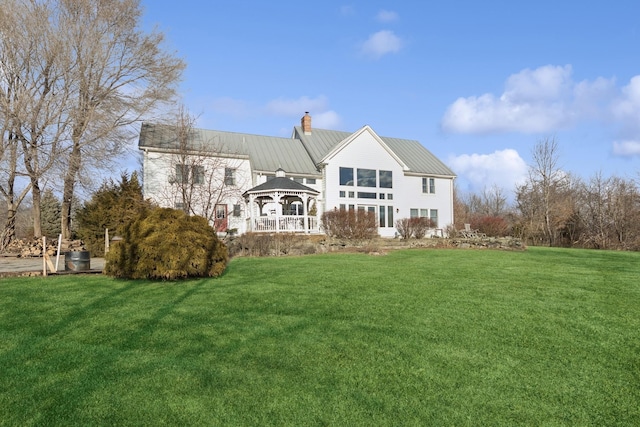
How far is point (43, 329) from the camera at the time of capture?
4.66m

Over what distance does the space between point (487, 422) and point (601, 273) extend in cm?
796

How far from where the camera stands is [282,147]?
95.0 feet

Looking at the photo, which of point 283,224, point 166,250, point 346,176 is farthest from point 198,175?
point 166,250

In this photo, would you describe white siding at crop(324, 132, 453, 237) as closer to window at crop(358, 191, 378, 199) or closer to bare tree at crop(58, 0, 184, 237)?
window at crop(358, 191, 378, 199)

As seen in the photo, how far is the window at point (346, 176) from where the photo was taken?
90.0 feet

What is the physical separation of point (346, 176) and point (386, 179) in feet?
10.3

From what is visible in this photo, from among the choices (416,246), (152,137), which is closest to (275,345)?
(416,246)

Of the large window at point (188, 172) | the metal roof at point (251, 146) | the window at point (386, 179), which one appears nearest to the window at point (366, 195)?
the window at point (386, 179)

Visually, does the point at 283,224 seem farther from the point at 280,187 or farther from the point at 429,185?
the point at 429,185

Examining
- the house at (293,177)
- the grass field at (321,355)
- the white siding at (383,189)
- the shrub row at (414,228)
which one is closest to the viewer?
the grass field at (321,355)

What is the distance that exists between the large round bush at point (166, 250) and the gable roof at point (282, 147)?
46.2 feet

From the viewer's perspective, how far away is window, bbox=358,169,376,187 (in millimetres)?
27922

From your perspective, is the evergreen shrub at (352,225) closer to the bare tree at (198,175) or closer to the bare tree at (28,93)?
A: the bare tree at (198,175)

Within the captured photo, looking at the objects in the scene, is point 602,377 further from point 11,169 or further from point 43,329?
point 11,169
